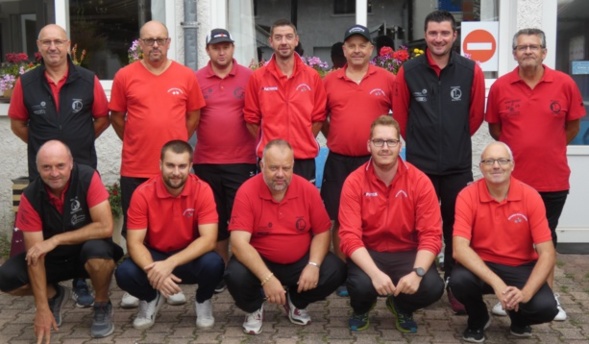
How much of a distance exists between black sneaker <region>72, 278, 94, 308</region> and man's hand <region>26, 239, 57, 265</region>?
2.57 feet

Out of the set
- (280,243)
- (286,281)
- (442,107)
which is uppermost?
(442,107)

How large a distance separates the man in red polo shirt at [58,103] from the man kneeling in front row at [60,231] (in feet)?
1.52

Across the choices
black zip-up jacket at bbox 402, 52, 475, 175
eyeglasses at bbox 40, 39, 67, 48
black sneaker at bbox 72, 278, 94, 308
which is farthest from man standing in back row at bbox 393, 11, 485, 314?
black sneaker at bbox 72, 278, 94, 308

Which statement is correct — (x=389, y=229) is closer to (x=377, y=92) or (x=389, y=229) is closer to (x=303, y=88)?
(x=377, y=92)

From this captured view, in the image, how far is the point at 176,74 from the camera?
5879mm

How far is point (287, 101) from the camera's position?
5.84 metres

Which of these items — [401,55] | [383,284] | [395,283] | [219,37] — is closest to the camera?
[383,284]

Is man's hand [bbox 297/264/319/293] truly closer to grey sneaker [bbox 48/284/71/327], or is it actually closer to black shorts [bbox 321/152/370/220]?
black shorts [bbox 321/152/370/220]

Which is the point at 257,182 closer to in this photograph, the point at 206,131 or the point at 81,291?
the point at 206,131

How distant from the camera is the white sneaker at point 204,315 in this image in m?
5.48

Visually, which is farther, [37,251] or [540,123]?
[540,123]

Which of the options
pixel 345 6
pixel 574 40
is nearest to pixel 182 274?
pixel 345 6

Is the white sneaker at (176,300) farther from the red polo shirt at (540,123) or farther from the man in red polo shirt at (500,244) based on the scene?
the red polo shirt at (540,123)

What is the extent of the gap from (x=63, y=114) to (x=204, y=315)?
1712 millimetres
